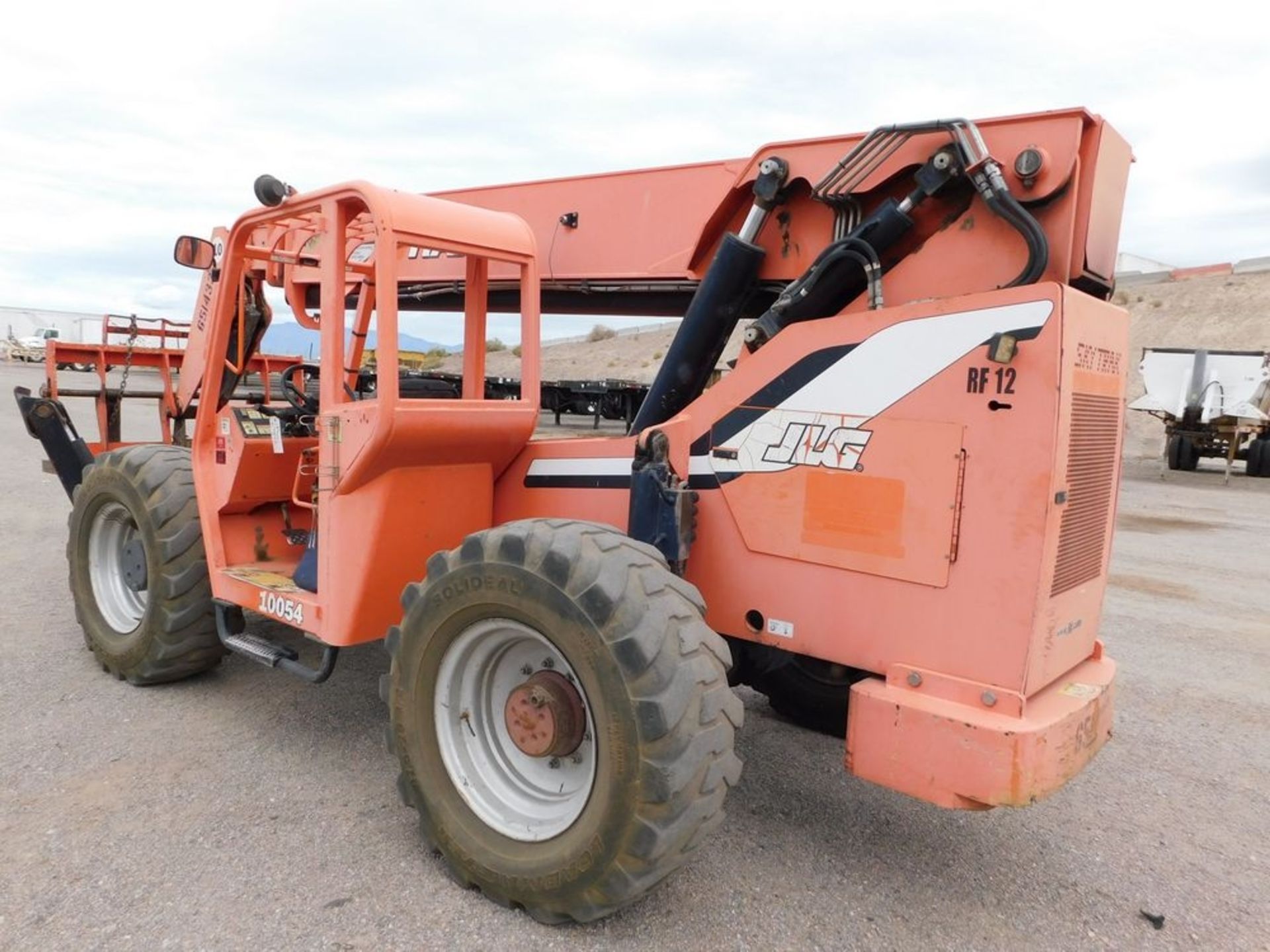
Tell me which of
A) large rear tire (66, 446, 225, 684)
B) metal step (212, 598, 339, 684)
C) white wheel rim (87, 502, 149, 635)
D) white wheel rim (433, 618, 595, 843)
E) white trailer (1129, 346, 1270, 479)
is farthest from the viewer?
white trailer (1129, 346, 1270, 479)

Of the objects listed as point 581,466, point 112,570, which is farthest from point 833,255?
point 112,570

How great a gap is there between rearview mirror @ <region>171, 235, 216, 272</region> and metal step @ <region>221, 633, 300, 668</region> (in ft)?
6.35

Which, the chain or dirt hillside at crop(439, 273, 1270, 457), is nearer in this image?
the chain

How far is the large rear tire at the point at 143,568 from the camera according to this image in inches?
182

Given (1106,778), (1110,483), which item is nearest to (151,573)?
(1110,483)

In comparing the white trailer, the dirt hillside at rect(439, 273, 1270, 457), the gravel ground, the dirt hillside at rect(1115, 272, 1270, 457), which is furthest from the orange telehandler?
the dirt hillside at rect(1115, 272, 1270, 457)

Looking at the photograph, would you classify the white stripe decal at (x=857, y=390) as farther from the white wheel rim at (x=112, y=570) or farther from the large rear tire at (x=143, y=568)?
the white wheel rim at (x=112, y=570)

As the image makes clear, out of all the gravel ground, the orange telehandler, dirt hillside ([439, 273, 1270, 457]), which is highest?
dirt hillside ([439, 273, 1270, 457])

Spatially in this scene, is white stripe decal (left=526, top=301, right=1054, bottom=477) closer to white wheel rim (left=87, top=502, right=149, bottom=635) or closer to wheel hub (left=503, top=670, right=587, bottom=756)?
wheel hub (left=503, top=670, right=587, bottom=756)

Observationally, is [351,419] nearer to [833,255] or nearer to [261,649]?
[261,649]

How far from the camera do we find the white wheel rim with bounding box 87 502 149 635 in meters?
5.11

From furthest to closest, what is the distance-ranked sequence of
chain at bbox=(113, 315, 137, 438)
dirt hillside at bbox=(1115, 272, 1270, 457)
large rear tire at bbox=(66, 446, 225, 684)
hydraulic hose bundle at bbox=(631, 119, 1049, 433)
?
dirt hillside at bbox=(1115, 272, 1270, 457) → chain at bbox=(113, 315, 137, 438) → large rear tire at bbox=(66, 446, 225, 684) → hydraulic hose bundle at bbox=(631, 119, 1049, 433)

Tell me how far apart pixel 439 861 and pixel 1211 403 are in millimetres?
18698

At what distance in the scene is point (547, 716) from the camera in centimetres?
307
